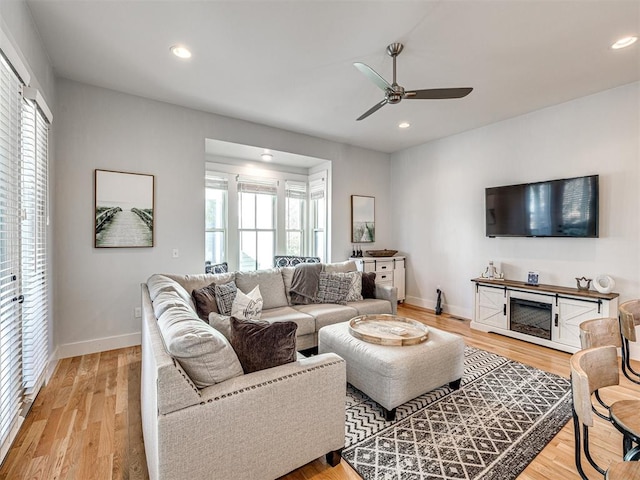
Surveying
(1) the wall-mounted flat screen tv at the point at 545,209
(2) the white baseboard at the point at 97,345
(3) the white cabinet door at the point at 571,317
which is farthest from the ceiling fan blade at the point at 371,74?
(2) the white baseboard at the point at 97,345

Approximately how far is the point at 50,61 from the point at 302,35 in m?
2.43

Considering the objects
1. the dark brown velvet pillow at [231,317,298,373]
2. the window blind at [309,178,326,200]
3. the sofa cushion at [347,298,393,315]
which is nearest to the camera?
the dark brown velvet pillow at [231,317,298,373]

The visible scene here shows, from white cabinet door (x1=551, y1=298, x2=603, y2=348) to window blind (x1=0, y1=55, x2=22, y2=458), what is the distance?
4825 millimetres

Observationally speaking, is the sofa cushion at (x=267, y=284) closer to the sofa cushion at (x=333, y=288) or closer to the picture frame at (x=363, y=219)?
the sofa cushion at (x=333, y=288)

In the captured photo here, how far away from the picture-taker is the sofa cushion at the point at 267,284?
3438mm

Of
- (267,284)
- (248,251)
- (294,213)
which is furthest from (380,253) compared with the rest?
(267,284)

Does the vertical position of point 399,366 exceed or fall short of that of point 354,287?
it falls short

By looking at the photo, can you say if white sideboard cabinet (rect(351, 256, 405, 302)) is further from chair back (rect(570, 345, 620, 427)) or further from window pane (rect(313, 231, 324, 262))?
chair back (rect(570, 345, 620, 427))

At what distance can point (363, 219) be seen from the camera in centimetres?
559

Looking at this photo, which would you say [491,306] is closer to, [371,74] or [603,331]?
[603,331]

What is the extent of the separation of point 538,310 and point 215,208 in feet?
15.3

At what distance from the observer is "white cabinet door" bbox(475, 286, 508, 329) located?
12.9 feet

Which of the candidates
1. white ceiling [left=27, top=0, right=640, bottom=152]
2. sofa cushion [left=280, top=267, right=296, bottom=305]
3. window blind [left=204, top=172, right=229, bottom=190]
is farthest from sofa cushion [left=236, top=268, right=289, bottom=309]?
white ceiling [left=27, top=0, right=640, bottom=152]

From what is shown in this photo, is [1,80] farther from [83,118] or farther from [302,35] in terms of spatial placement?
[302,35]
